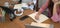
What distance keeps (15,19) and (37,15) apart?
0.24 m

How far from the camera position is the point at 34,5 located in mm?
1854

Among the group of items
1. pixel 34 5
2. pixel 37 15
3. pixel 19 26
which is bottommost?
pixel 19 26

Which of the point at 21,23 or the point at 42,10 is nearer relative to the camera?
the point at 21,23

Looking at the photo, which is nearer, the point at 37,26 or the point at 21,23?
the point at 37,26

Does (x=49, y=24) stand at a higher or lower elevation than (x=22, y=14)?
lower

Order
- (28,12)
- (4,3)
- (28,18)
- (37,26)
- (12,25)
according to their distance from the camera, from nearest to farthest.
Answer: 1. (37,26)
2. (12,25)
3. (28,18)
4. (28,12)
5. (4,3)

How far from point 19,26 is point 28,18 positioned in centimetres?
17

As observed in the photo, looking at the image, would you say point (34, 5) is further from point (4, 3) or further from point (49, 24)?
A: point (49, 24)

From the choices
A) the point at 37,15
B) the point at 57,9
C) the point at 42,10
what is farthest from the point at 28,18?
the point at 57,9

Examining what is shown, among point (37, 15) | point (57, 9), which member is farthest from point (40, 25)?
point (57, 9)

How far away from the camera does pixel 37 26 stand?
1.25 m

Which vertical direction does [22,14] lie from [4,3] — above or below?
below

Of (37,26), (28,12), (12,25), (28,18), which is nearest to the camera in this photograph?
(37,26)

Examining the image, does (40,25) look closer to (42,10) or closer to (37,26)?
(37,26)
